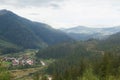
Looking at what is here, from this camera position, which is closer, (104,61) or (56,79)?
(104,61)

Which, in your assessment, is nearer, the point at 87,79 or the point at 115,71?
the point at 87,79

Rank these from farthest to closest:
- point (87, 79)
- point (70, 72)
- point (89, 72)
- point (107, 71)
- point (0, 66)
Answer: point (70, 72), point (107, 71), point (89, 72), point (87, 79), point (0, 66)

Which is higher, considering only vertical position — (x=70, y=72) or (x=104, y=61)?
(x=104, y=61)

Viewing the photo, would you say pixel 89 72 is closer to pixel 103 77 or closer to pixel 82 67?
pixel 103 77

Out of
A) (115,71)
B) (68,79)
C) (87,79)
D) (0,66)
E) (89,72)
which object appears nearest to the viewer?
(0,66)

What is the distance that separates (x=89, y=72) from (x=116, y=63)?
48.2 meters

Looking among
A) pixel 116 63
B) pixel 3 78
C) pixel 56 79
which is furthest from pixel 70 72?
pixel 3 78

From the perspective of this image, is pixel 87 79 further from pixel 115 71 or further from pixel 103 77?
pixel 115 71

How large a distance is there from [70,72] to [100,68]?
38.6 m

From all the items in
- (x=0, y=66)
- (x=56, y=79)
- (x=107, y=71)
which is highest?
(x=0, y=66)

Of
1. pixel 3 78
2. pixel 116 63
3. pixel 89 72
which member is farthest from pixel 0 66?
pixel 116 63

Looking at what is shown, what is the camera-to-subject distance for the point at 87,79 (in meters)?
92.9

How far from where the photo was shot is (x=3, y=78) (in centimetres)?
7138

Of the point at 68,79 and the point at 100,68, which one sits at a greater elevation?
the point at 100,68
